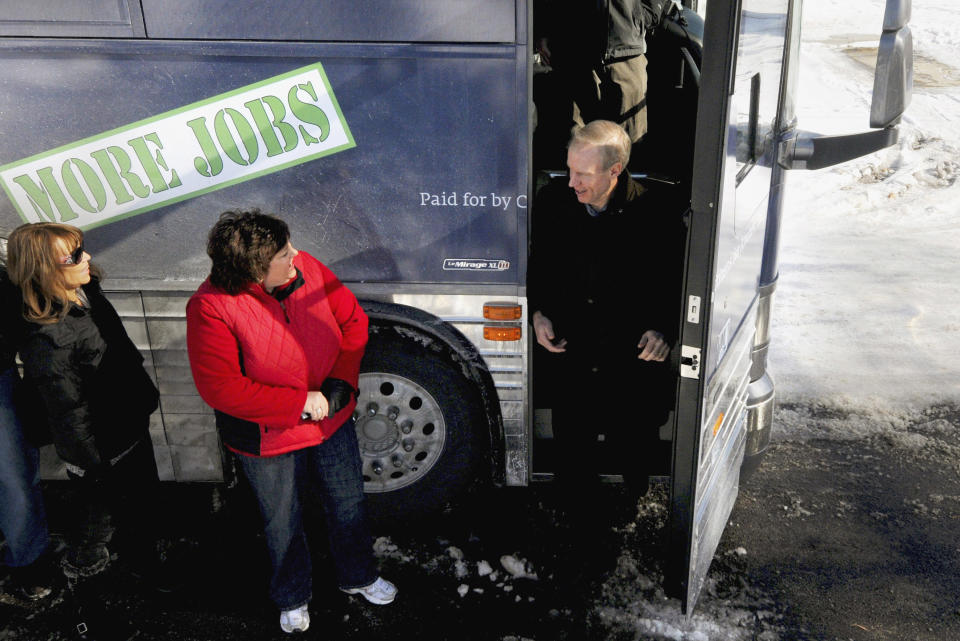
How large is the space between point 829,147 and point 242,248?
8.30 ft

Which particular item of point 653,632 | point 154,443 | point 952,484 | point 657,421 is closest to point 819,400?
point 952,484

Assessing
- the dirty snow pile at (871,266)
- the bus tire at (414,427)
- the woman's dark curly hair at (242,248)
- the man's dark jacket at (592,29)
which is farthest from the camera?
the dirty snow pile at (871,266)

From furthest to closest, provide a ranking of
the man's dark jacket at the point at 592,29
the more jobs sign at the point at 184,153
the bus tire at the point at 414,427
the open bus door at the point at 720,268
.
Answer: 1. the man's dark jacket at the point at 592,29
2. the bus tire at the point at 414,427
3. the more jobs sign at the point at 184,153
4. the open bus door at the point at 720,268

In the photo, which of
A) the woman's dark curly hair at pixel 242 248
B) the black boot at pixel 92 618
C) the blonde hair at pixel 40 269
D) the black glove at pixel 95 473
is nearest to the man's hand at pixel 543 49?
the woman's dark curly hair at pixel 242 248

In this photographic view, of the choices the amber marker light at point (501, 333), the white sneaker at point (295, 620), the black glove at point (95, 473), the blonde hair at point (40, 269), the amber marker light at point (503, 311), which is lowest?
the white sneaker at point (295, 620)

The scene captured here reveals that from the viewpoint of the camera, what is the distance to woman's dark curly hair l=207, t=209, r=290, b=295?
276cm

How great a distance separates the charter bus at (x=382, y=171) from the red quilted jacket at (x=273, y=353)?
456mm

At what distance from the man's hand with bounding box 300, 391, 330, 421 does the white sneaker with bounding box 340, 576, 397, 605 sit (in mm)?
975

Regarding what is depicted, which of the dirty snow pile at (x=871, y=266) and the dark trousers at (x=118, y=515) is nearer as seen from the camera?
the dark trousers at (x=118, y=515)

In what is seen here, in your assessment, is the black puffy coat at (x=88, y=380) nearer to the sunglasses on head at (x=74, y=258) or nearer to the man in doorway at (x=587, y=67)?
the sunglasses on head at (x=74, y=258)

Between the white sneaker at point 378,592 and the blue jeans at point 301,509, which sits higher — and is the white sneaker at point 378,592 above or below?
below

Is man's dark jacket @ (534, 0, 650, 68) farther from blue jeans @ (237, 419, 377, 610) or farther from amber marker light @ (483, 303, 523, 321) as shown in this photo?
blue jeans @ (237, 419, 377, 610)

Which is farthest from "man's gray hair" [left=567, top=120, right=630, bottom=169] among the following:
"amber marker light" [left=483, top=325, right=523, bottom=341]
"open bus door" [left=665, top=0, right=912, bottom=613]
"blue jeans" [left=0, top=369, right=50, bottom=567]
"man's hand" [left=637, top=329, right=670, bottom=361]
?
"blue jeans" [left=0, top=369, right=50, bottom=567]

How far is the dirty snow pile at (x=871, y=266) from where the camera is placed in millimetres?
5445
